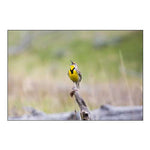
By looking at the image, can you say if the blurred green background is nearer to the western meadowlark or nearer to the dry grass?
the dry grass

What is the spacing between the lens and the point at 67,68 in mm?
4191

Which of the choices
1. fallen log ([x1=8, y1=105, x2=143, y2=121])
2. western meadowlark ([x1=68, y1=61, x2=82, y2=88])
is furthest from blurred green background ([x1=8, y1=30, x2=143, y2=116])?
western meadowlark ([x1=68, y1=61, x2=82, y2=88])

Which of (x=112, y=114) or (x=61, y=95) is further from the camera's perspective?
(x=61, y=95)

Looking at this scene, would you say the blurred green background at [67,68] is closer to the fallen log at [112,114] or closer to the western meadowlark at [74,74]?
the fallen log at [112,114]

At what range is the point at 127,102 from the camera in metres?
4.08

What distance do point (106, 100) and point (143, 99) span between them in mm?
621

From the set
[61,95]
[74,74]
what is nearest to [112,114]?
[74,74]

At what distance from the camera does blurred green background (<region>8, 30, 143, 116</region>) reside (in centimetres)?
404

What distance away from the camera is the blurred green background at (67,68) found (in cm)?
404

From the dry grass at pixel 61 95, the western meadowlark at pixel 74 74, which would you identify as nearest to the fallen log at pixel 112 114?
the dry grass at pixel 61 95

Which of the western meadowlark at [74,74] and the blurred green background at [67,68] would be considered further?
the blurred green background at [67,68]

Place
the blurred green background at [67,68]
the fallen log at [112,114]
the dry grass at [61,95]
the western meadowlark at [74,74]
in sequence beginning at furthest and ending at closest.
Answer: the blurred green background at [67,68] < the dry grass at [61,95] < the fallen log at [112,114] < the western meadowlark at [74,74]

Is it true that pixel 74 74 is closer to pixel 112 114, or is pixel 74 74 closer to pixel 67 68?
pixel 112 114
